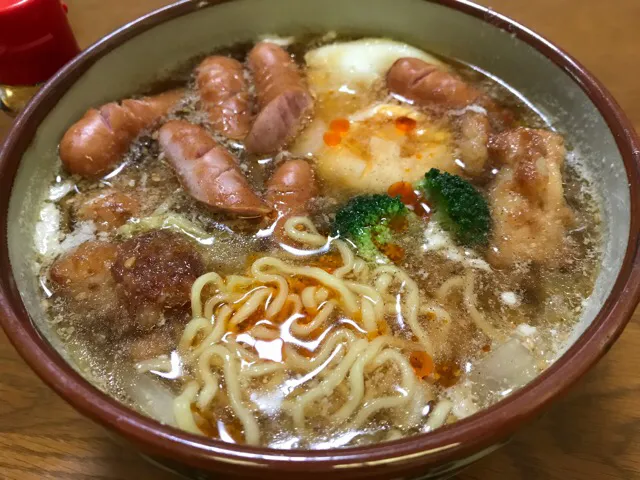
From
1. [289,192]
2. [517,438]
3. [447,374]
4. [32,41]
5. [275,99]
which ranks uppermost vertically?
[32,41]

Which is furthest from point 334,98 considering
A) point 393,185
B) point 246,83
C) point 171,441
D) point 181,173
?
point 171,441

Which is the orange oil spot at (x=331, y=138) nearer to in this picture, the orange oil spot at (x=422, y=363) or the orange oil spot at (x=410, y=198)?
the orange oil spot at (x=410, y=198)

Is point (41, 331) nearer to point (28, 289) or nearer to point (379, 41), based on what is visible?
point (28, 289)

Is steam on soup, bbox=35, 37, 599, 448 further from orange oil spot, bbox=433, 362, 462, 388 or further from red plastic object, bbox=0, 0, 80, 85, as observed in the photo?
red plastic object, bbox=0, 0, 80, 85

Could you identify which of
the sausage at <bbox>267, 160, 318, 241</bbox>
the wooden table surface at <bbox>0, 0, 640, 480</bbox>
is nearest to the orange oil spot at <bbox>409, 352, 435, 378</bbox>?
the wooden table surface at <bbox>0, 0, 640, 480</bbox>

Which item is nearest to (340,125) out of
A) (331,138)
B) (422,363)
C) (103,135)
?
(331,138)

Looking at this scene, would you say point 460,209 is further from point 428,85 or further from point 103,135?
point 103,135
